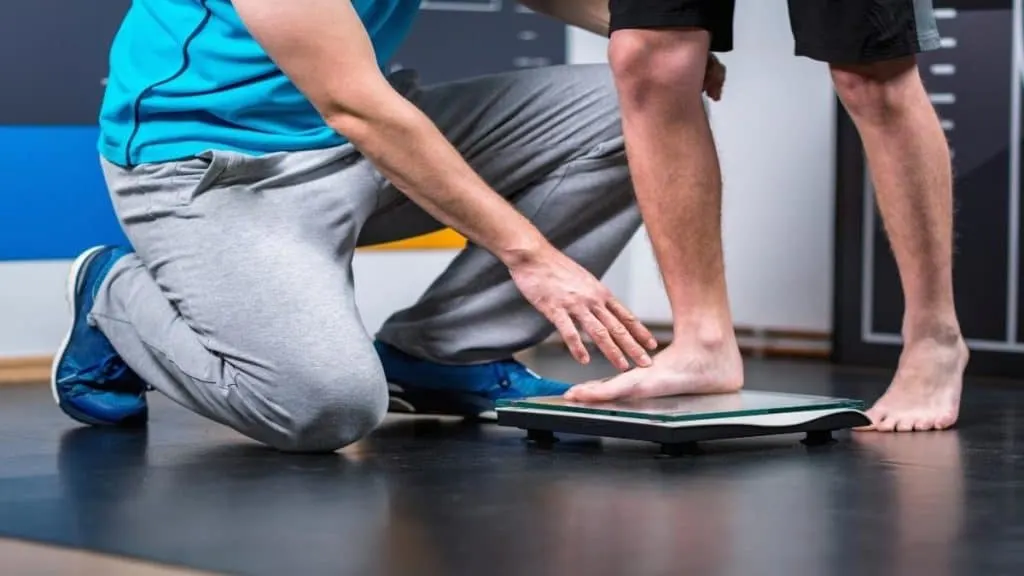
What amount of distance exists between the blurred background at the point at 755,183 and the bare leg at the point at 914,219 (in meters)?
0.90

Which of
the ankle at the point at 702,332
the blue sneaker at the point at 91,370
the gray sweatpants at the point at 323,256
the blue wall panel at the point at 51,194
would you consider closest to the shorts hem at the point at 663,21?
the gray sweatpants at the point at 323,256

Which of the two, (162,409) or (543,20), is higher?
(543,20)

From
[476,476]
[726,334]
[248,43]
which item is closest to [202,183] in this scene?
[248,43]

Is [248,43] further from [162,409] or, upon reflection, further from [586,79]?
[162,409]

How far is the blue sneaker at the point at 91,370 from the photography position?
7.22 feet

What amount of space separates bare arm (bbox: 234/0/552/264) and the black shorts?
1.12 ft

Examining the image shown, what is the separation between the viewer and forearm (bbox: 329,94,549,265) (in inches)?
70.5

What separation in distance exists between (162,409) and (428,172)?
82 cm

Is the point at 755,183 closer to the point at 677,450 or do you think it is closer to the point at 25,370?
the point at 25,370

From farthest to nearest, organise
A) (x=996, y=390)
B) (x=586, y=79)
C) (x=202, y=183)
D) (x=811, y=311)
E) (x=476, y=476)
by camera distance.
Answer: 1. (x=811, y=311)
2. (x=996, y=390)
3. (x=586, y=79)
4. (x=202, y=183)
5. (x=476, y=476)

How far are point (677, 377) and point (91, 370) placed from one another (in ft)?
2.50

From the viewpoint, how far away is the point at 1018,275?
2951 millimetres

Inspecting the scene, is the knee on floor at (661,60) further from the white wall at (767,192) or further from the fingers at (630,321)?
the white wall at (767,192)

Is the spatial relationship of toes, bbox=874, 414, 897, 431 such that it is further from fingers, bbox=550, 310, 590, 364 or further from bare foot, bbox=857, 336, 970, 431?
fingers, bbox=550, 310, 590, 364
